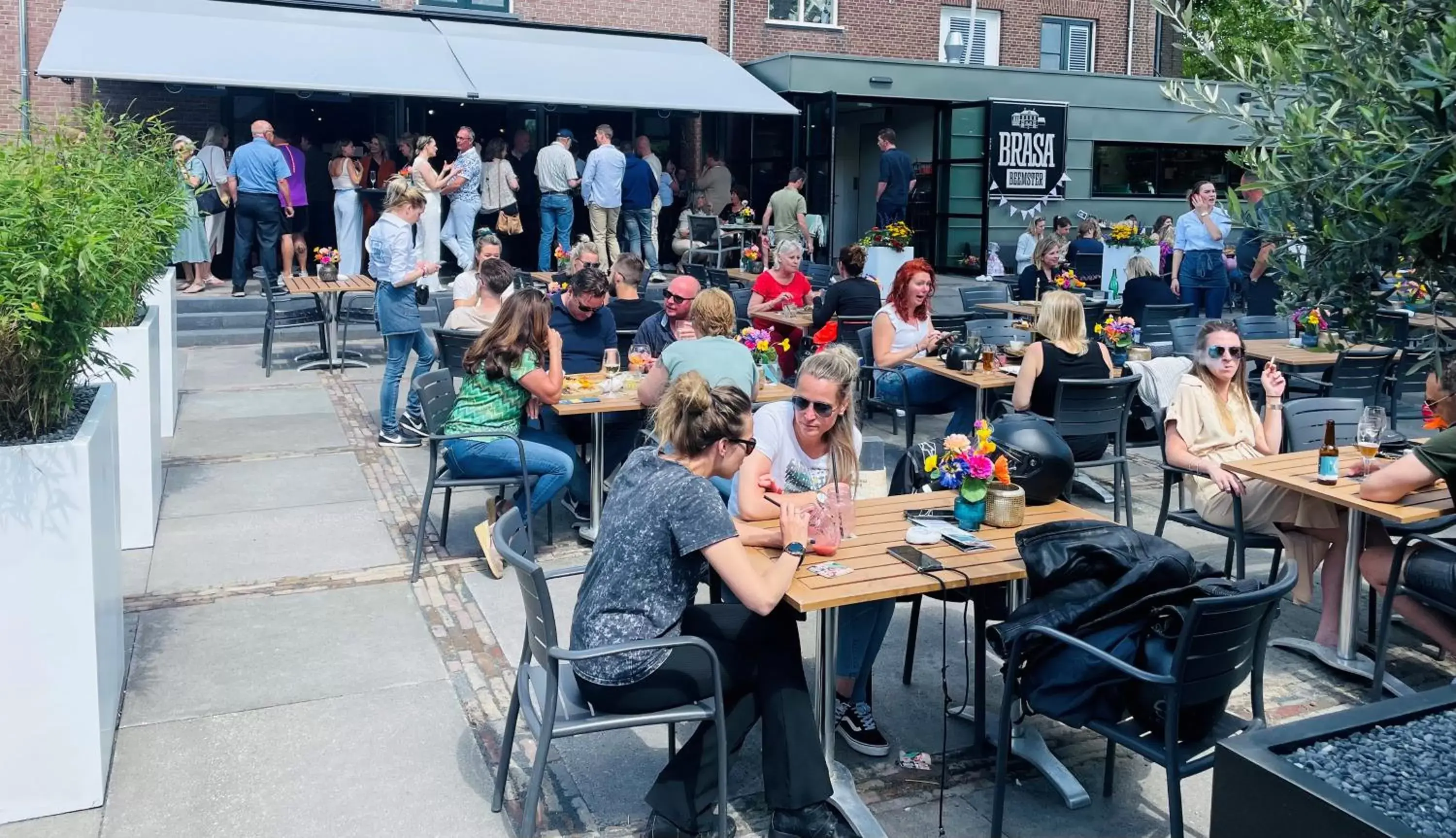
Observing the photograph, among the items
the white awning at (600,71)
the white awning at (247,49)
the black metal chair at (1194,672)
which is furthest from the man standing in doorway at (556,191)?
the black metal chair at (1194,672)

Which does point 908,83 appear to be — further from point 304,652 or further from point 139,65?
point 304,652

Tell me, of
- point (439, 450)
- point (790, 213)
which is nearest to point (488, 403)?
point (439, 450)

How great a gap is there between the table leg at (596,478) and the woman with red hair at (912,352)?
223cm

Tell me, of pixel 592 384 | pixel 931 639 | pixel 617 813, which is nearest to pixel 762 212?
pixel 592 384

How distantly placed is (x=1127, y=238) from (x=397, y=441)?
11110 mm

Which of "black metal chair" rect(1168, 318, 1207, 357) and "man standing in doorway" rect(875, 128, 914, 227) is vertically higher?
"man standing in doorway" rect(875, 128, 914, 227)

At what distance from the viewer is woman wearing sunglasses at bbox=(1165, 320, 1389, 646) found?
535 cm

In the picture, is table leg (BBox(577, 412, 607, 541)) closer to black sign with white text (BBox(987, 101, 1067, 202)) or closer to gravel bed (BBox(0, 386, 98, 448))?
gravel bed (BBox(0, 386, 98, 448))

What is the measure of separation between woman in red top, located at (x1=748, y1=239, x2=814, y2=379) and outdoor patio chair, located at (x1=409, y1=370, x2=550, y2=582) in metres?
4.20

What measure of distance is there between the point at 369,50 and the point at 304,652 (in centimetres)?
1258

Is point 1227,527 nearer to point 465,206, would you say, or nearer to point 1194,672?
point 1194,672

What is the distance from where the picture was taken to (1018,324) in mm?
10719

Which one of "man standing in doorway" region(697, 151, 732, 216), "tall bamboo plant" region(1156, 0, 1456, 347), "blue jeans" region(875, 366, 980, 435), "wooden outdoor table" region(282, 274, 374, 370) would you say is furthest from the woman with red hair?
"man standing in doorway" region(697, 151, 732, 216)

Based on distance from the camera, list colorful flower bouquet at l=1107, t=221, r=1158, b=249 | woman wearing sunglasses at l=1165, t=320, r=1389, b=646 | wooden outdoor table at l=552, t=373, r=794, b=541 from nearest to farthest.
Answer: woman wearing sunglasses at l=1165, t=320, r=1389, b=646, wooden outdoor table at l=552, t=373, r=794, b=541, colorful flower bouquet at l=1107, t=221, r=1158, b=249
